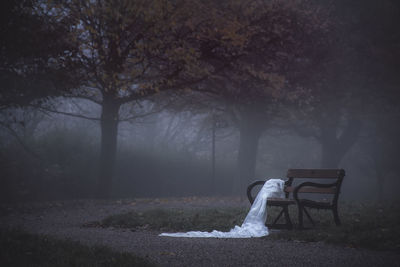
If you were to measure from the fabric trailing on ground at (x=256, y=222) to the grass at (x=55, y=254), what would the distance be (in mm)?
2254

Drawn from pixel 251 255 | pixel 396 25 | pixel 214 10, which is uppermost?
pixel 396 25

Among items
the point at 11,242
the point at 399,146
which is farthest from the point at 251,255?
the point at 399,146

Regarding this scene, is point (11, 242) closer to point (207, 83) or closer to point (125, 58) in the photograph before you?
point (125, 58)

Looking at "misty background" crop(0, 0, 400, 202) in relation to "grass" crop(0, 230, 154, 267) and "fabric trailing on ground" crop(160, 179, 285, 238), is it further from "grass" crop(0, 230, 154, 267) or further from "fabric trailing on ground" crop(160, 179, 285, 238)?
"grass" crop(0, 230, 154, 267)

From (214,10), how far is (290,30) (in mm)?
3498

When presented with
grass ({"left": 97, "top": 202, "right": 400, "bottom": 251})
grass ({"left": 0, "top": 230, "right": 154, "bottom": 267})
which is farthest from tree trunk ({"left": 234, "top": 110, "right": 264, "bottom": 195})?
grass ({"left": 0, "top": 230, "right": 154, "bottom": 267})

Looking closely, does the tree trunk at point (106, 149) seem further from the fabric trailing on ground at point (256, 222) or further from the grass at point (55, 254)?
the grass at point (55, 254)

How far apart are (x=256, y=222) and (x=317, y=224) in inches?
52.1

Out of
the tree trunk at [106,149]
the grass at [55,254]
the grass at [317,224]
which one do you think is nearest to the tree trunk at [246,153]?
the tree trunk at [106,149]

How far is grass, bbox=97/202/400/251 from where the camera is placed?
6.66 meters

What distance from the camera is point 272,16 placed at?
15273 millimetres

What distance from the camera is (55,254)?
17.3 ft

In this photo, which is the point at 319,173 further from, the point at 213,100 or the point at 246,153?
the point at 246,153

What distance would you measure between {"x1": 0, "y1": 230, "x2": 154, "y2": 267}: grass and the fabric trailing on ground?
88.7 inches
